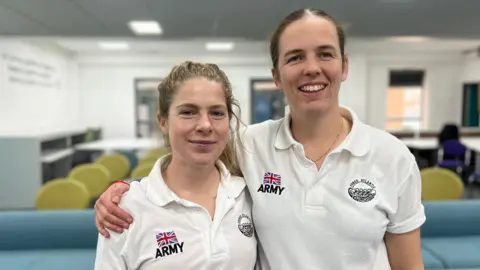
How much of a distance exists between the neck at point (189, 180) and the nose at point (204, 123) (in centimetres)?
15

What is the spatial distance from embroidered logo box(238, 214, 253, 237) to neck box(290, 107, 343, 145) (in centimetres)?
30

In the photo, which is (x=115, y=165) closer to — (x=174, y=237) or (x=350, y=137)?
(x=174, y=237)

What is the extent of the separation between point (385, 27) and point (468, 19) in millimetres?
1100

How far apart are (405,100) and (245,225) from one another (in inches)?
417

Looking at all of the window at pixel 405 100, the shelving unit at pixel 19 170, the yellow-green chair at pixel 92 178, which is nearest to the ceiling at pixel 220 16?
the shelving unit at pixel 19 170

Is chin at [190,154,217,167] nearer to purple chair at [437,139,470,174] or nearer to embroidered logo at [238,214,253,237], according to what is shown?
embroidered logo at [238,214,253,237]

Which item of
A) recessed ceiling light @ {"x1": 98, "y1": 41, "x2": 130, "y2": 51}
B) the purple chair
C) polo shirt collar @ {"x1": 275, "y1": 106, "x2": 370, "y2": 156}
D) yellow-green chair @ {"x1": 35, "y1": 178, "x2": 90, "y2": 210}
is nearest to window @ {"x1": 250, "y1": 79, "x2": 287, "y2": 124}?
recessed ceiling light @ {"x1": 98, "y1": 41, "x2": 130, "y2": 51}

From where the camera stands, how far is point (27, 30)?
5.82m

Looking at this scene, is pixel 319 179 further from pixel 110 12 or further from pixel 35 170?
pixel 35 170

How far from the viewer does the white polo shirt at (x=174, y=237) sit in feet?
3.59

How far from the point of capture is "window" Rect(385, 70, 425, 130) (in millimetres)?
10453

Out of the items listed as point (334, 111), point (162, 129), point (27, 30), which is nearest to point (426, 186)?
point (334, 111)

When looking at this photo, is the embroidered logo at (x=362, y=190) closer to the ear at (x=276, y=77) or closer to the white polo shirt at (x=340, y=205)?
the white polo shirt at (x=340, y=205)

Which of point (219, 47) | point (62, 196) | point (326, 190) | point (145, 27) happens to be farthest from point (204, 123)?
point (219, 47)
